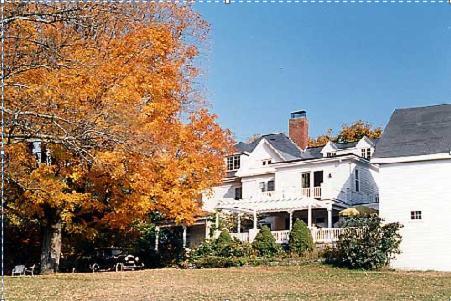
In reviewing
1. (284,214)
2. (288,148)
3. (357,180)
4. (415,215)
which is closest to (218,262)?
(415,215)

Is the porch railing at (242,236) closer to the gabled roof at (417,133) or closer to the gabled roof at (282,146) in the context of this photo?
the gabled roof at (282,146)

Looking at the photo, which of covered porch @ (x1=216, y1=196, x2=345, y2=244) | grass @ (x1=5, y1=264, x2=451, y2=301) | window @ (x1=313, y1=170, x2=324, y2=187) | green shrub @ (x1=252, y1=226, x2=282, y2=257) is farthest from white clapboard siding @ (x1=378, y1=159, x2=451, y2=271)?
window @ (x1=313, y1=170, x2=324, y2=187)

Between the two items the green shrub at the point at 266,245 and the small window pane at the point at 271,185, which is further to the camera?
the small window pane at the point at 271,185

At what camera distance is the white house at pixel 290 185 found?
36.8 metres

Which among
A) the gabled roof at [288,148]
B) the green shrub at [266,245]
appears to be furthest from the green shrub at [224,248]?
the gabled roof at [288,148]

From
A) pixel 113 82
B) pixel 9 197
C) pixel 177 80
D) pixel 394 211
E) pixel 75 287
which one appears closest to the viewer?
pixel 75 287

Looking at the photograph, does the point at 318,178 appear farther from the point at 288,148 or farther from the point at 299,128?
the point at 299,128

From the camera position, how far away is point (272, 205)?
3697 centimetres

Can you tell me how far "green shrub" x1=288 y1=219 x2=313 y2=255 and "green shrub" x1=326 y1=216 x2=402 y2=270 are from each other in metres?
3.12

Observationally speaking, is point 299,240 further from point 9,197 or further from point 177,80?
point 9,197

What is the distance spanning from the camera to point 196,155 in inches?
1055

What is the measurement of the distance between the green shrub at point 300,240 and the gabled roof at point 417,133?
187 inches

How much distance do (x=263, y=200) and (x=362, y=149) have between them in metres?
6.84

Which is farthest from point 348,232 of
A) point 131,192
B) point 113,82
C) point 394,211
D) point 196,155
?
point 113,82
